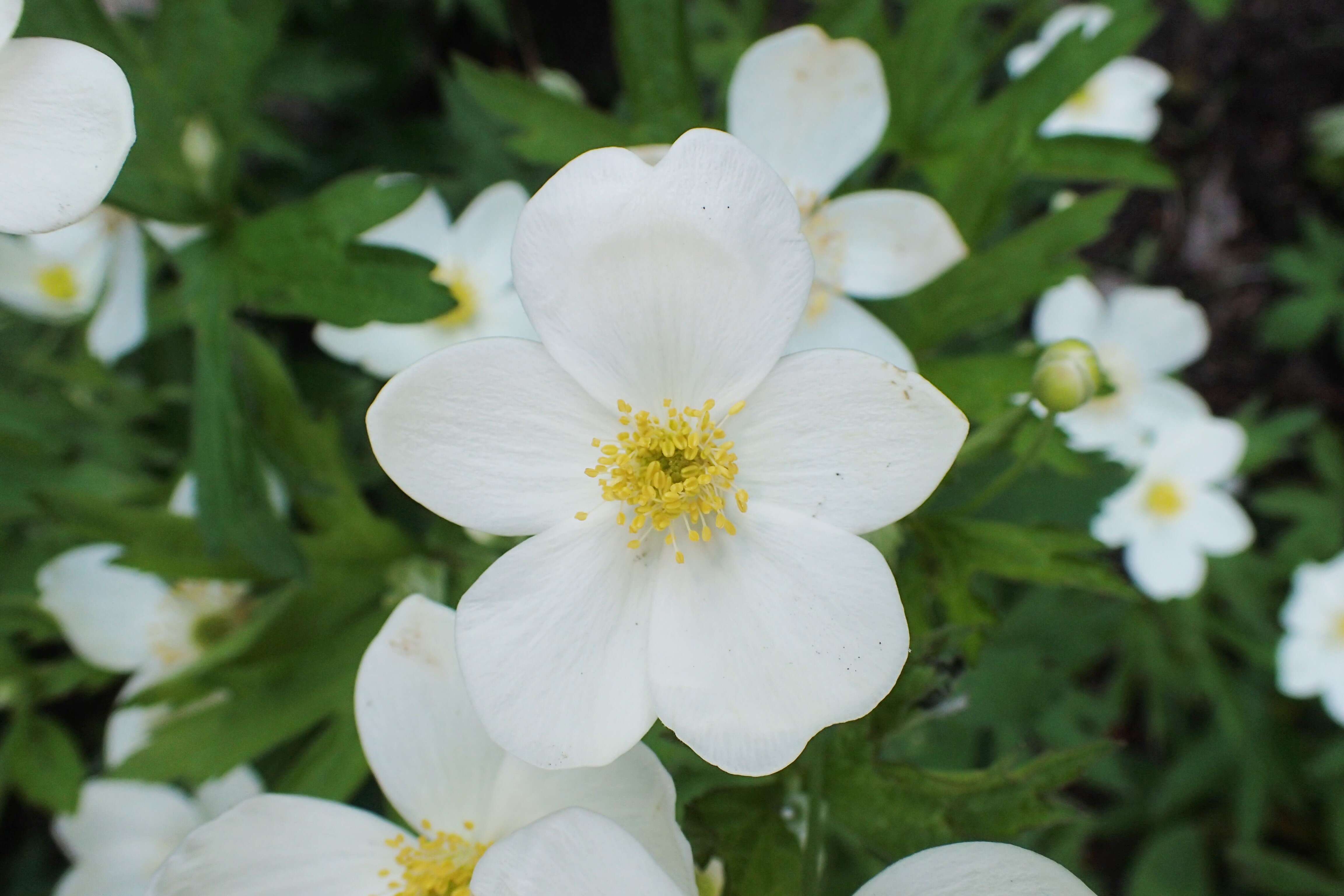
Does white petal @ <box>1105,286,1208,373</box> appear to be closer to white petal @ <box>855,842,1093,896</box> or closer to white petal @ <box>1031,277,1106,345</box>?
white petal @ <box>1031,277,1106,345</box>

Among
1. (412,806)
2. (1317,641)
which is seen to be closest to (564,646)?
(412,806)

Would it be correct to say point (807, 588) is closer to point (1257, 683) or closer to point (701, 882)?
point (701, 882)

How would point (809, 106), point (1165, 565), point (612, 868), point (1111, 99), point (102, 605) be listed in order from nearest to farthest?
point (612, 868) → point (809, 106) → point (102, 605) → point (1165, 565) → point (1111, 99)

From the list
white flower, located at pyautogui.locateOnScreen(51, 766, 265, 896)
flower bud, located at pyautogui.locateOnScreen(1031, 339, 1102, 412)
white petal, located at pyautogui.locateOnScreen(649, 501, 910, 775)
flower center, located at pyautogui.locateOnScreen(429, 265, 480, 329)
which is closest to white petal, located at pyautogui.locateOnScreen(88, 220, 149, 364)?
flower center, located at pyautogui.locateOnScreen(429, 265, 480, 329)

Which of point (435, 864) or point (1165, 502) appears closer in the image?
point (435, 864)

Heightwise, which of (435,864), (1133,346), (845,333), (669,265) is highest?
(669,265)

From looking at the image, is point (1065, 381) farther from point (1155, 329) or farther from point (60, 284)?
point (60, 284)

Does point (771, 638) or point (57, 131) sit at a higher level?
point (57, 131)
